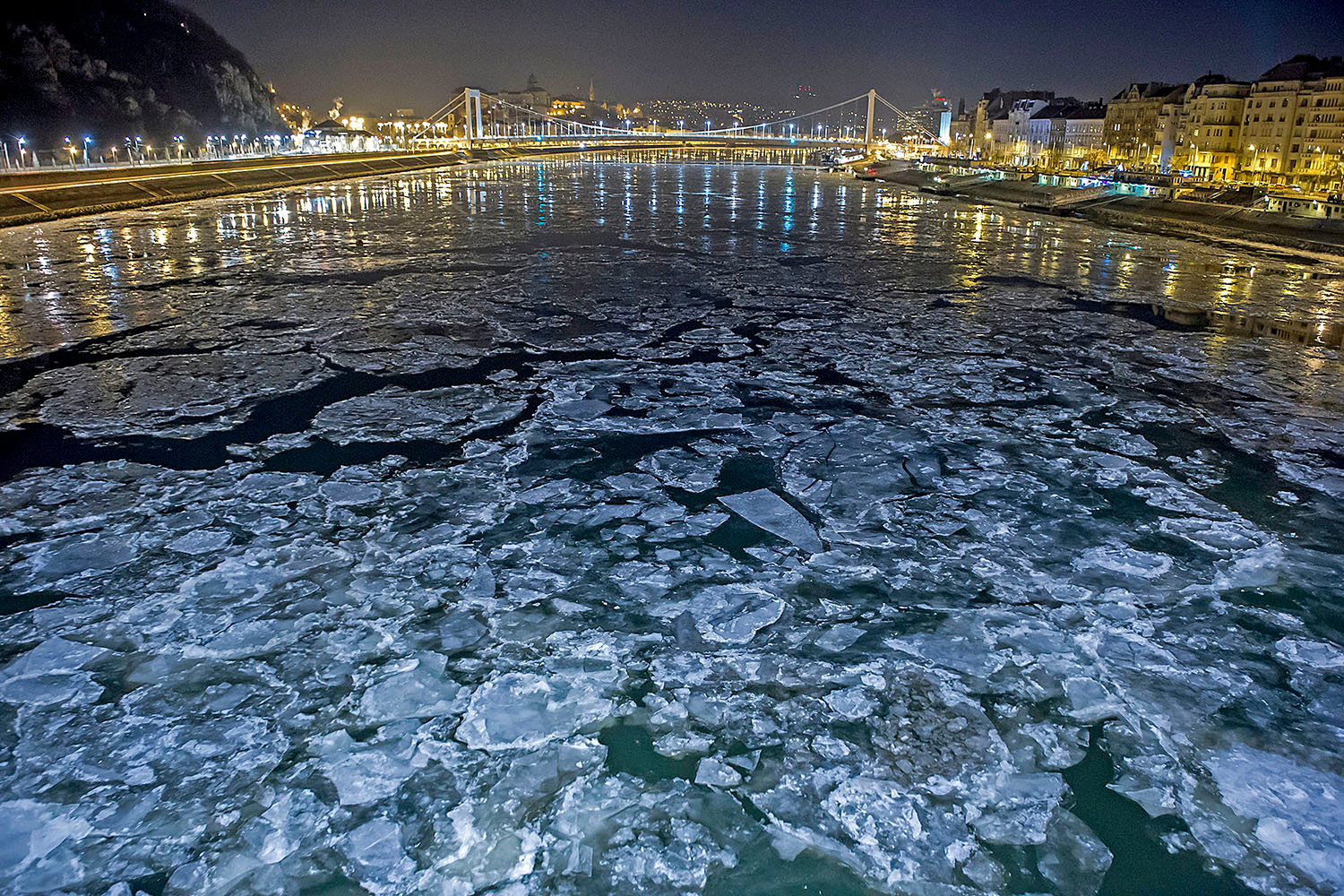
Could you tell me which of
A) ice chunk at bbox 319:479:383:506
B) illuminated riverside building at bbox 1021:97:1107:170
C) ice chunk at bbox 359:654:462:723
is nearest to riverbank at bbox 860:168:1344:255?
ice chunk at bbox 319:479:383:506

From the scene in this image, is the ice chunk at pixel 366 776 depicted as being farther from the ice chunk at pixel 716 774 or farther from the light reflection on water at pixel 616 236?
the light reflection on water at pixel 616 236

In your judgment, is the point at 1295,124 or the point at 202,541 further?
the point at 1295,124

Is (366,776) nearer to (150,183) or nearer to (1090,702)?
(1090,702)

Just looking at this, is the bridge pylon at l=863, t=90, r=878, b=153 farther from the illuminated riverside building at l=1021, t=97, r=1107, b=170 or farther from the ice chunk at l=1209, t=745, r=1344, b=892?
the ice chunk at l=1209, t=745, r=1344, b=892

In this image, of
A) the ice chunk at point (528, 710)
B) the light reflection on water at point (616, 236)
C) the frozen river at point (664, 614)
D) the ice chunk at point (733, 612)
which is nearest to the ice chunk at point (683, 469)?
the frozen river at point (664, 614)

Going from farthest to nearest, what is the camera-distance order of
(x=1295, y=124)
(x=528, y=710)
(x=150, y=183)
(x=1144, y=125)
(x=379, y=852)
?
(x=1144, y=125), (x=1295, y=124), (x=150, y=183), (x=528, y=710), (x=379, y=852)

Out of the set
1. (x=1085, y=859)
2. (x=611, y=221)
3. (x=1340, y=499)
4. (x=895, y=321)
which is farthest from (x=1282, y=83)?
(x=1085, y=859)

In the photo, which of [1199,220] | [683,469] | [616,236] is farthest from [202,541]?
[1199,220]
